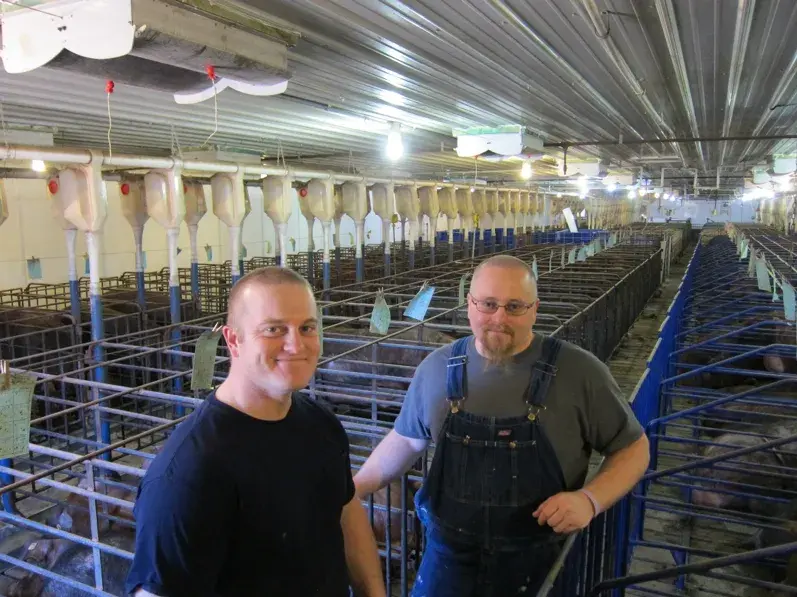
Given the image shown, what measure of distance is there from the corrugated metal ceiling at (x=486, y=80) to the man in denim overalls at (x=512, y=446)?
2438 millimetres

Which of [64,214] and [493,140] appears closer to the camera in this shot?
[64,214]

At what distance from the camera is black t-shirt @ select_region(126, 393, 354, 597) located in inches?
64.2

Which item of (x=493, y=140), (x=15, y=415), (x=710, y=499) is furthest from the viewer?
(x=493, y=140)

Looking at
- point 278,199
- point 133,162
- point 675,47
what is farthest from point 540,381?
point 278,199

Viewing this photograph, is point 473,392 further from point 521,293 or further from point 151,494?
point 151,494

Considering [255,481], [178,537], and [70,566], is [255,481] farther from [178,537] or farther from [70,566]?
[70,566]

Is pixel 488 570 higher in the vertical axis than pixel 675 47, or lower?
lower

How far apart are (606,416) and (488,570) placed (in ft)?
2.47

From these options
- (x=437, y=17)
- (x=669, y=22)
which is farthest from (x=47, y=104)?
(x=669, y=22)

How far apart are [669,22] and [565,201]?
96.8 feet

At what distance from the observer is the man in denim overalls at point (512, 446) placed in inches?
94.3

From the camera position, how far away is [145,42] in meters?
3.03

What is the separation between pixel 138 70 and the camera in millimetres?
3646

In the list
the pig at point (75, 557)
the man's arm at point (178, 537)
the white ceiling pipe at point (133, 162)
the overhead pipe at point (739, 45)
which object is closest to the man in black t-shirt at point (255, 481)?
the man's arm at point (178, 537)
